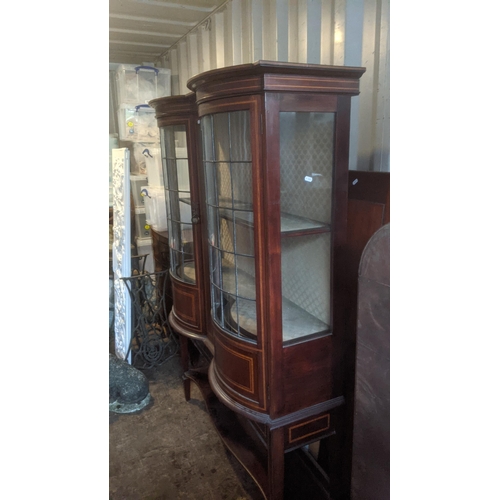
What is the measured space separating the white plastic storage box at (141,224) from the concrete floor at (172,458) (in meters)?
1.48

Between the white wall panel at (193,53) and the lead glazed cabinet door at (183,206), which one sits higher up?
the white wall panel at (193,53)

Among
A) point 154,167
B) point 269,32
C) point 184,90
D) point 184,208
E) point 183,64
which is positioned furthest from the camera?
point 184,90

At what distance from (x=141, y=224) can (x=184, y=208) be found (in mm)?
1503

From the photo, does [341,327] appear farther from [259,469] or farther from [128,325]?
[128,325]

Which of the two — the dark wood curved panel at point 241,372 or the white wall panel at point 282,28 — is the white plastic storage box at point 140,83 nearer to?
the white wall panel at point 282,28

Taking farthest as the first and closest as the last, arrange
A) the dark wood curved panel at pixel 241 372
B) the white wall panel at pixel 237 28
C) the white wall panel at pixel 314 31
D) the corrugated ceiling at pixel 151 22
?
1. the corrugated ceiling at pixel 151 22
2. the white wall panel at pixel 237 28
3. the white wall panel at pixel 314 31
4. the dark wood curved panel at pixel 241 372

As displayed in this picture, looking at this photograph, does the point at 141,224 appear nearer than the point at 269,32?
No

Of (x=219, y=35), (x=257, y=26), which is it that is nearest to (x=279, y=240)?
(x=257, y=26)

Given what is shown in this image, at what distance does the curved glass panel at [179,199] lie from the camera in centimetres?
214

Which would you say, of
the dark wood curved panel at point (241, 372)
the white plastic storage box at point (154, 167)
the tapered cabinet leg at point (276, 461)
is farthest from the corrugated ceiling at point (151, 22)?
the tapered cabinet leg at point (276, 461)

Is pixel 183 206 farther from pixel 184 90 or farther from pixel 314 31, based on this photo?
Answer: pixel 184 90

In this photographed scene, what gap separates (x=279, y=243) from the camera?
52.2 inches

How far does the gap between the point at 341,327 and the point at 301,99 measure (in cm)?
83
